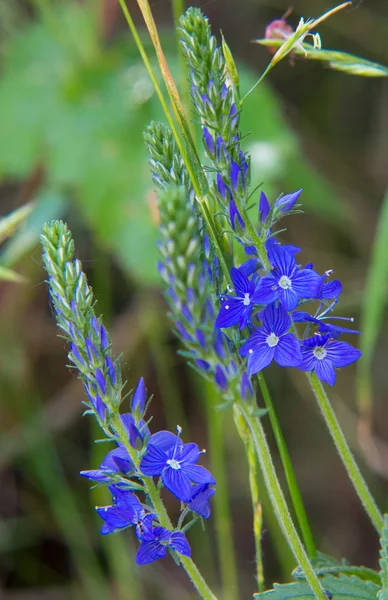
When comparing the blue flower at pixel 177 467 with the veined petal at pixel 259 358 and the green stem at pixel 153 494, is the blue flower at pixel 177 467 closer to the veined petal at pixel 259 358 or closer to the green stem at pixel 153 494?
the green stem at pixel 153 494

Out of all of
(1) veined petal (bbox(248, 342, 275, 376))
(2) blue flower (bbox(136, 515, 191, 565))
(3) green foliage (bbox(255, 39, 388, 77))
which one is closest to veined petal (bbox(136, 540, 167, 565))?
(2) blue flower (bbox(136, 515, 191, 565))

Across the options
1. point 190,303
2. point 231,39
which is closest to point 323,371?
point 190,303

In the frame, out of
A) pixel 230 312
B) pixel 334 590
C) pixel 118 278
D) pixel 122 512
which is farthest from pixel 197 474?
pixel 118 278

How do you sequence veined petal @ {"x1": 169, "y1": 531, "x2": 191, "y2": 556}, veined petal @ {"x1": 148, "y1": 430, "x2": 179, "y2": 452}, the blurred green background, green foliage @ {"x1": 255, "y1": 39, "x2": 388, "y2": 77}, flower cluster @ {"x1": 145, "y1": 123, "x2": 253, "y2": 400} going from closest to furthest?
flower cluster @ {"x1": 145, "y1": 123, "x2": 253, "y2": 400}
veined petal @ {"x1": 169, "y1": 531, "x2": 191, "y2": 556}
veined petal @ {"x1": 148, "y1": 430, "x2": 179, "y2": 452}
green foliage @ {"x1": 255, "y1": 39, "x2": 388, "y2": 77}
the blurred green background

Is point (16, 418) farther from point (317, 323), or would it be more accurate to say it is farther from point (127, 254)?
point (317, 323)

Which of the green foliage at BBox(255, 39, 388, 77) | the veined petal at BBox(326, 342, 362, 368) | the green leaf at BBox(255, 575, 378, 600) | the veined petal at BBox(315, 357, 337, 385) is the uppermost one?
the green foliage at BBox(255, 39, 388, 77)

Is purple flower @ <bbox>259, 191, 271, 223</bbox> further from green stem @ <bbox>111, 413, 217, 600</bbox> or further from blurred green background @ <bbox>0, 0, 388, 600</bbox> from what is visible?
blurred green background @ <bbox>0, 0, 388, 600</bbox>

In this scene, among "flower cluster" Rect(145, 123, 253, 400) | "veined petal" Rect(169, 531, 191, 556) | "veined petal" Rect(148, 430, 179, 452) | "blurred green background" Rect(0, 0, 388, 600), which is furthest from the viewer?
"blurred green background" Rect(0, 0, 388, 600)

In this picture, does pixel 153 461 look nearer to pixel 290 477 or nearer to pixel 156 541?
pixel 156 541
